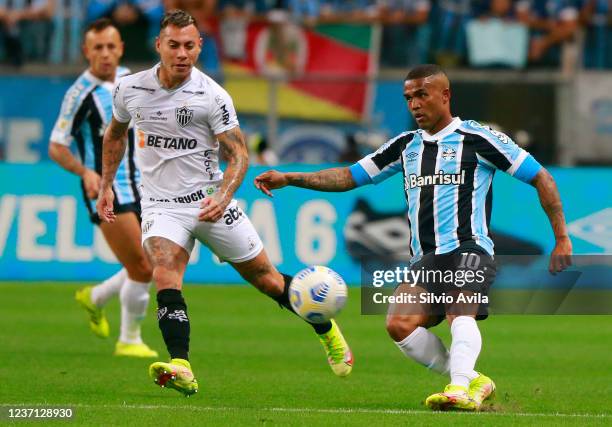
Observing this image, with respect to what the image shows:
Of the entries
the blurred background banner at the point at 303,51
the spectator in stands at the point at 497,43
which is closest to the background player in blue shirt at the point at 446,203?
the blurred background banner at the point at 303,51

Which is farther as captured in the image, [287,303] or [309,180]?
→ [287,303]

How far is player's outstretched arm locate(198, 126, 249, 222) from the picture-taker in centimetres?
864

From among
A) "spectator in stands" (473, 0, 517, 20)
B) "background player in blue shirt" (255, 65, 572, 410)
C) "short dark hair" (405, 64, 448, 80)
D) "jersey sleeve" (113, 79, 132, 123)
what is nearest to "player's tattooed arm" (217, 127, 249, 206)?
"background player in blue shirt" (255, 65, 572, 410)

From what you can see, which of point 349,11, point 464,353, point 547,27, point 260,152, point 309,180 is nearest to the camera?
point 464,353

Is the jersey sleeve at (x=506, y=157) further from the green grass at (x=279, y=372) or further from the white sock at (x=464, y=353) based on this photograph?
the green grass at (x=279, y=372)

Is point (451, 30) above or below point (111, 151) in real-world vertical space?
below

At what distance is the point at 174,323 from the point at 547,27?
1438 cm

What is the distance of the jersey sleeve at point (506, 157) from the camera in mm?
8172

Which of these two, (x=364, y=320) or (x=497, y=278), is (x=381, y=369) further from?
(x=364, y=320)

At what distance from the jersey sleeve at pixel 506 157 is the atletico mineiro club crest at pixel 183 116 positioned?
1.94 metres

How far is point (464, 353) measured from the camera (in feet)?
26.0

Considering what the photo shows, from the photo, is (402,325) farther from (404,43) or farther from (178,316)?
(404,43)

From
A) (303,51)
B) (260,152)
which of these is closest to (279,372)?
(260,152)

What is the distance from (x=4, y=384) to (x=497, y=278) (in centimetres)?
344
